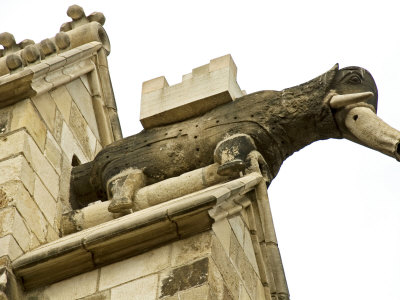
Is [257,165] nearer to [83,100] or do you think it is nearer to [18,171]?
[18,171]

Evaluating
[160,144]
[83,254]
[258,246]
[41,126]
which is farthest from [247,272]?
[41,126]

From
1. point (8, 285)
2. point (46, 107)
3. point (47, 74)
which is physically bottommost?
point (8, 285)

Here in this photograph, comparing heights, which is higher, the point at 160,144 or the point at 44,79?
the point at 44,79

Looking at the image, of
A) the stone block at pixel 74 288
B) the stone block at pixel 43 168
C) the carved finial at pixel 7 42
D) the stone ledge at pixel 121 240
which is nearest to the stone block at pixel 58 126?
the stone block at pixel 43 168

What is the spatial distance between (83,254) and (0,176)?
123 cm

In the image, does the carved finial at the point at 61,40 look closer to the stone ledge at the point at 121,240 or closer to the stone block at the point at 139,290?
the stone ledge at the point at 121,240

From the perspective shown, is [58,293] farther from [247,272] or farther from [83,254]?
[247,272]

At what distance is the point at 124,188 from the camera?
8414 millimetres

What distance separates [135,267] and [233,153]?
1.47m

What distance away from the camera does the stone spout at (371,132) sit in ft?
26.9

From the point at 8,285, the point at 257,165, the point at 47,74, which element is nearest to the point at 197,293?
the point at 8,285

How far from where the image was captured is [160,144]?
8789mm

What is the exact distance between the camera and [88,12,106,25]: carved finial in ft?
35.3

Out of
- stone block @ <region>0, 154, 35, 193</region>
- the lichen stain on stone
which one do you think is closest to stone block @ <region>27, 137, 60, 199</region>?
stone block @ <region>0, 154, 35, 193</region>
